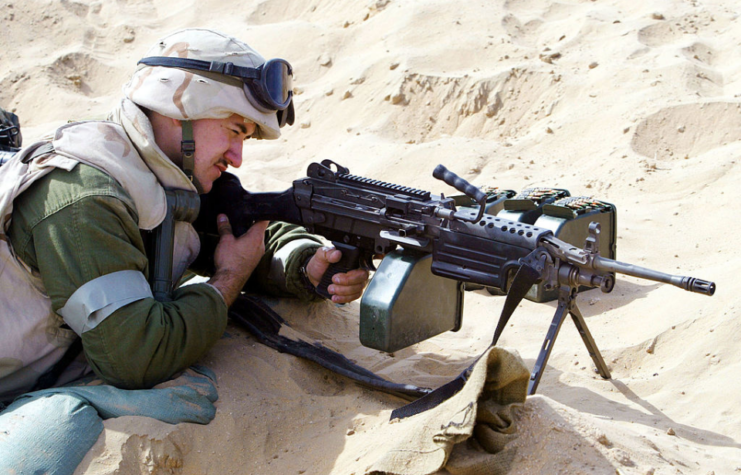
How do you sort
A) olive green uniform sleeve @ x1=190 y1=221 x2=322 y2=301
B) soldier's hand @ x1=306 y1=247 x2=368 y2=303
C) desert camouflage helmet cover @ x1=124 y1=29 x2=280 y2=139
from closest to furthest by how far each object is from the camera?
1. desert camouflage helmet cover @ x1=124 y1=29 x2=280 y2=139
2. soldier's hand @ x1=306 y1=247 x2=368 y2=303
3. olive green uniform sleeve @ x1=190 y1=221 x2=322 y2=301

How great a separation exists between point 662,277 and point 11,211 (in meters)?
2.42

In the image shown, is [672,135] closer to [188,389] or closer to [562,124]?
[562,124]

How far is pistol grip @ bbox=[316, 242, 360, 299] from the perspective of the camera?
3.53 meters

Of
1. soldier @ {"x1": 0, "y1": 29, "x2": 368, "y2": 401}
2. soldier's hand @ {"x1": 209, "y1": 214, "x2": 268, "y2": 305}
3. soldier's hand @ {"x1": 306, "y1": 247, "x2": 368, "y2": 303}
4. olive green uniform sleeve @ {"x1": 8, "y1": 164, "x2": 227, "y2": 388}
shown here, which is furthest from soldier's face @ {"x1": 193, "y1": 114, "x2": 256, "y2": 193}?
soldier's hand @ {"x1": 306, "y1": 247, "x2": 368, "y2": 303}

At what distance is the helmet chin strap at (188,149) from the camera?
320 centimetres

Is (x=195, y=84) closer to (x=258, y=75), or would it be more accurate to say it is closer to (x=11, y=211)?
(x=258, y=75)

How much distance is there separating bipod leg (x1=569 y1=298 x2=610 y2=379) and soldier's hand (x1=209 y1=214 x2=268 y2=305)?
1.47m

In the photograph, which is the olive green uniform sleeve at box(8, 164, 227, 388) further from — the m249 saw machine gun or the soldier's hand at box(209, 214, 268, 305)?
the m249 saw machine gun

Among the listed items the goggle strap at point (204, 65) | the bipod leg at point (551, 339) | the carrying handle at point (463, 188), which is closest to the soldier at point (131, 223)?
the goggle strap at point (204, 65)

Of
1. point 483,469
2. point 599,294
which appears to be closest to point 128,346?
point 483,469

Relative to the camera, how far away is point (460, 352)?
3855 mm

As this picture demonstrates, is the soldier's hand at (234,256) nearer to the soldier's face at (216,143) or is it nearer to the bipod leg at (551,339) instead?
the soldier's face at (216,143)

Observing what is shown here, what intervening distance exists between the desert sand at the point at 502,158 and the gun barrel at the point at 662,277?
550mm

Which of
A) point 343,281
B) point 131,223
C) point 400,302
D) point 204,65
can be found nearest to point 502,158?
point 343,281
